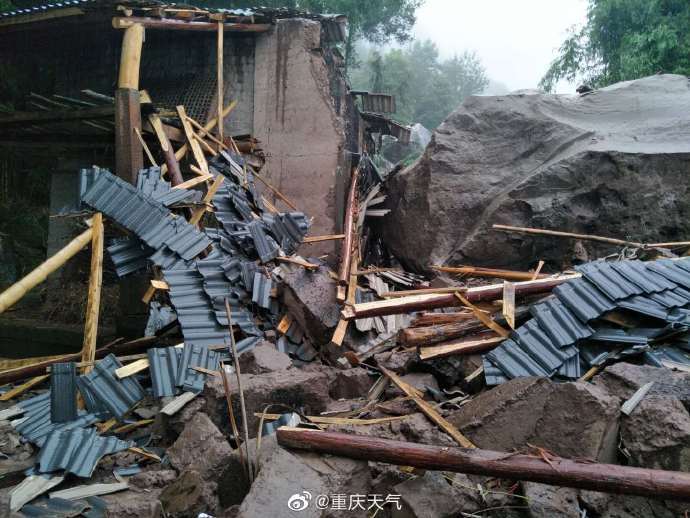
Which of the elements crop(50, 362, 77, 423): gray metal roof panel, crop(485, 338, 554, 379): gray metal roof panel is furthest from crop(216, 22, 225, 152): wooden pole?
crop(485, 338, 554, 379): gray metal roof panel

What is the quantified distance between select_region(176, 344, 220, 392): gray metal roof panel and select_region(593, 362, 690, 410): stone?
3.53 metres

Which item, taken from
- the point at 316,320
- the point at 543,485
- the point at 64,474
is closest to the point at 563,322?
the point at 543,485

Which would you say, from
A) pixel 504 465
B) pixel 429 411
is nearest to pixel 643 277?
pixel 429 411

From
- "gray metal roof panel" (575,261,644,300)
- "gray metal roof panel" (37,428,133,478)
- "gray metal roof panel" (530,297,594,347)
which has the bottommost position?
"gray metal roof panel" (37,428,133,478)

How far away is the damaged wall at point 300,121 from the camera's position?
849 centimetres

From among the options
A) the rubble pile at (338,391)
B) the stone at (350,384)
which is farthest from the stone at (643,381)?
the stone at (350,384)

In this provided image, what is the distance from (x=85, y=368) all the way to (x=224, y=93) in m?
5.80

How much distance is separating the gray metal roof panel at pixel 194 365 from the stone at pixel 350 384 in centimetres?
127

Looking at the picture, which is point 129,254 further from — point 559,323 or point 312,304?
point 559,323

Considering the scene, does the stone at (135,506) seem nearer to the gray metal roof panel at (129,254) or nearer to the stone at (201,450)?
the stone at (201,450)

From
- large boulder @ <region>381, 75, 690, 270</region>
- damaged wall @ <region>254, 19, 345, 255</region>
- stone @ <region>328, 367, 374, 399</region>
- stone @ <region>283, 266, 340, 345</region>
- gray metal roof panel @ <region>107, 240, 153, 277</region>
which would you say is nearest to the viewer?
stone @ <region>328, 367, 374, 399</region>

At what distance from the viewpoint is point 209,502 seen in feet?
10.3

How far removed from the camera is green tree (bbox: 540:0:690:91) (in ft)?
42.6

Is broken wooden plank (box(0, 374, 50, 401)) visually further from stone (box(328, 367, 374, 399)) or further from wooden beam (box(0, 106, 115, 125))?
wooden beam (box(0, 106, 115, 125))
